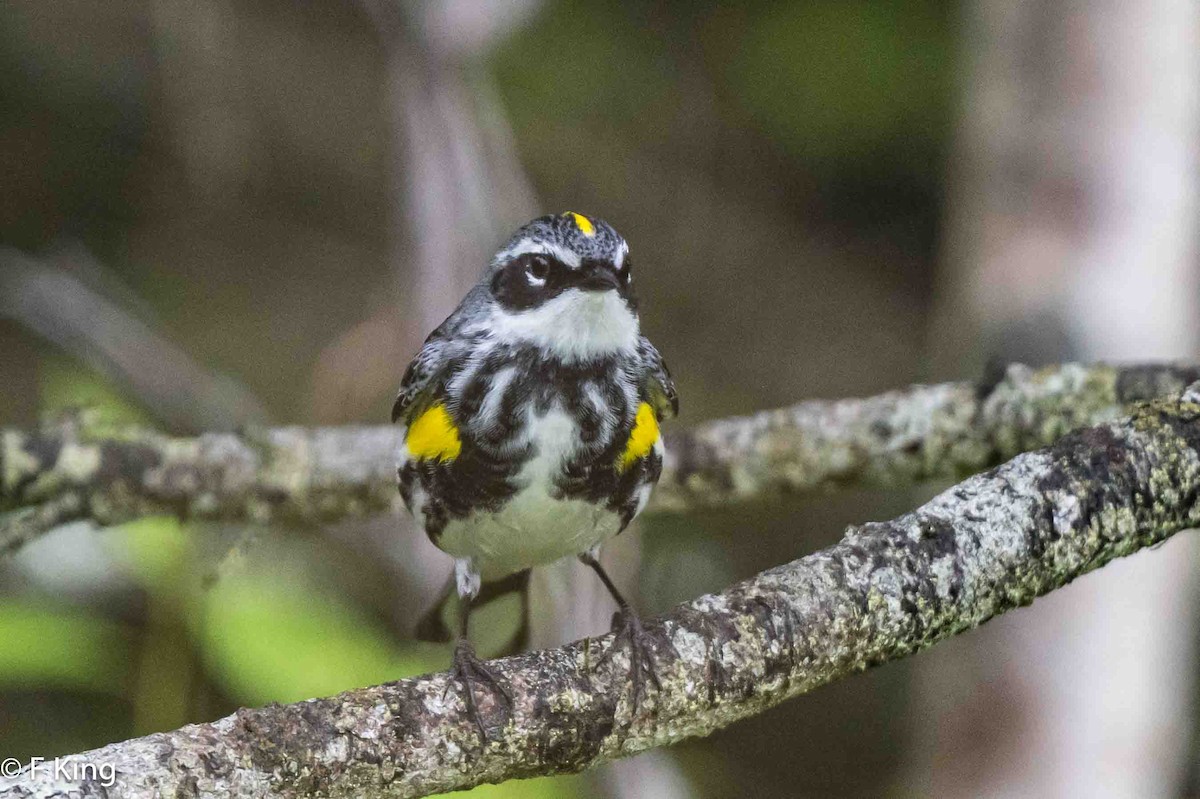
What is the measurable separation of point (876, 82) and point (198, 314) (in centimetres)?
384

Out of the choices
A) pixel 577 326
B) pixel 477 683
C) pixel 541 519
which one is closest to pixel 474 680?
pixel 477 683

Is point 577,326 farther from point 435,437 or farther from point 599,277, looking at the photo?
point 435,437

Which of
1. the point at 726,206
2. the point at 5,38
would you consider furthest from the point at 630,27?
the point at 5,38

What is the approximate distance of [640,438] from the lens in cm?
254

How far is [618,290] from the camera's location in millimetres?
2545

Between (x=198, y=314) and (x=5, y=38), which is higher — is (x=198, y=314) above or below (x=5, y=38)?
below

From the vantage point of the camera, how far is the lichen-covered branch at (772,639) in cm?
172

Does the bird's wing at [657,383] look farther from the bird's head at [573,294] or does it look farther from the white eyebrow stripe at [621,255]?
the white eyebrow stripe at [621,255]

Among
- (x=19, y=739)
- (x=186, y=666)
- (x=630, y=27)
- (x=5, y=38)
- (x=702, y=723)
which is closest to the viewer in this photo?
(x=702, y=723)

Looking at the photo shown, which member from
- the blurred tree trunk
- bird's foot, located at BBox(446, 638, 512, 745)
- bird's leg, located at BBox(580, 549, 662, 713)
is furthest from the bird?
the blurred tree trunk

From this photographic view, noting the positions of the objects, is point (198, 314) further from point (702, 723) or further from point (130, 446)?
point (702, 723)

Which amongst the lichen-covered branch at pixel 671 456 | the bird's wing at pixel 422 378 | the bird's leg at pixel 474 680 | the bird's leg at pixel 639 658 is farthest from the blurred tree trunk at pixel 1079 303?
the bird's leg at pixel 474 680

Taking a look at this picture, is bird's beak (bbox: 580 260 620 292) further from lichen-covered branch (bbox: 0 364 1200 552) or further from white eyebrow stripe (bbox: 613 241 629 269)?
lichen-covered branch (bbox: 0 364 1200 552)

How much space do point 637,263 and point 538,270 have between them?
427 centimetres
